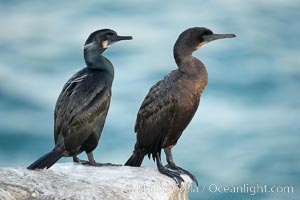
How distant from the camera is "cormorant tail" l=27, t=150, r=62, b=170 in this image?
722 centimetres

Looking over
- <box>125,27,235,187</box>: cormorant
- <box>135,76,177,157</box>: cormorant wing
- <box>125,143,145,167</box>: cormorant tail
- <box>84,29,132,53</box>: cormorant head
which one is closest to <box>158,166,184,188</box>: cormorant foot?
<box>125,27,235,187</box>: cormorant

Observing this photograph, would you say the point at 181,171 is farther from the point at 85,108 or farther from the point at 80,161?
the point at 85,108

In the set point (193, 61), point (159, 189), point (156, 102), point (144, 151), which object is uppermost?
point (193, 61)

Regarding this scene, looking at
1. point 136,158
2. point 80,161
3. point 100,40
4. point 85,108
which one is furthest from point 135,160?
point 100,40

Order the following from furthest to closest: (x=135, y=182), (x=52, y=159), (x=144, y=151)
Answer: (x=144, y=151) < (x=52, y=159) < (x=135, y=182)

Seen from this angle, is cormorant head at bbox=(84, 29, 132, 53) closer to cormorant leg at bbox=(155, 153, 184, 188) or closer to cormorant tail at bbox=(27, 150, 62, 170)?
cormorant tail at bbox=(27, 150, 62, 170)

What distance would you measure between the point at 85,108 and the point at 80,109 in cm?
7

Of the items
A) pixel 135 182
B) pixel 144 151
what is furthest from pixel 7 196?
pixel 144 151

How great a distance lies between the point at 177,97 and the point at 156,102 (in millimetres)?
311

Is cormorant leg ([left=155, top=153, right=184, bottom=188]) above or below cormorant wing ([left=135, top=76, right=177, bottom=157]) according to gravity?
below

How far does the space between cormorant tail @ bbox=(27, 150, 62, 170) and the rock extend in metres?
0.08

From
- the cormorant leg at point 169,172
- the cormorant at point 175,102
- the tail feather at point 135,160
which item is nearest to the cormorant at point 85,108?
the tail feather at point 135,160

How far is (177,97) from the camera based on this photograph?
25.1 ft

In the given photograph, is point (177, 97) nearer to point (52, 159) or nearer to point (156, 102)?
point (156, 102)
